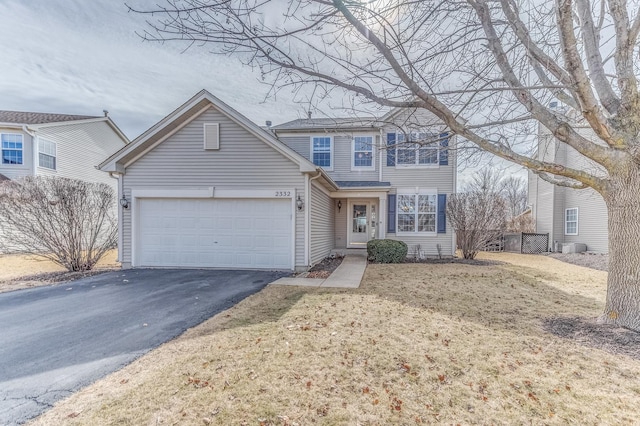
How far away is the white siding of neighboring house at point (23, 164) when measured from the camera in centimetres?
1485

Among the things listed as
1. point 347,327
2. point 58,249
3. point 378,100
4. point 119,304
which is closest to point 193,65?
point 378,100

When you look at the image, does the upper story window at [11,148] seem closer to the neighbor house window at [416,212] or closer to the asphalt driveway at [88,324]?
the asphalt driveway at [88,324]

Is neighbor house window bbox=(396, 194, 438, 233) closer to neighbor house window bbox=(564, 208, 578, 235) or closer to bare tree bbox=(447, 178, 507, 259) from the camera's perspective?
bare tree bbox=(447, 178, 507, 259)

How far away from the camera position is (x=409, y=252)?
1291 cm

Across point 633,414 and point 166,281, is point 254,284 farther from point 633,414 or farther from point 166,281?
point 633,414

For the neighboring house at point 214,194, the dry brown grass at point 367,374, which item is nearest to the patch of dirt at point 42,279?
the neighboring house at point 214,194

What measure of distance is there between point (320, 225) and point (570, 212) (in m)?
14.3

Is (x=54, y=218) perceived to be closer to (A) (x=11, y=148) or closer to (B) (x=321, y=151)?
(B) (x=321, y=151)

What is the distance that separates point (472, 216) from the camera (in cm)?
1265

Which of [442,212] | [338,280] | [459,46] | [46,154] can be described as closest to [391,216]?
[442,212]

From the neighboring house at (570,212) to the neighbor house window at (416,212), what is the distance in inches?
233

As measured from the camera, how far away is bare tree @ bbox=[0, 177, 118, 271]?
848 centimetres

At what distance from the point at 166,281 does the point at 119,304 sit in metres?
1.98

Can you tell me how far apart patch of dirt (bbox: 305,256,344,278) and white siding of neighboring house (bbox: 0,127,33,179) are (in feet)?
49.9
